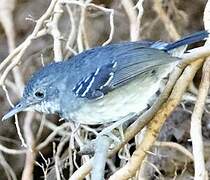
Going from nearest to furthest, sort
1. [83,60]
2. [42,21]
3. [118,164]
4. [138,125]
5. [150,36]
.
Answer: [138,125] < [83,60] < [42,21] < [118,164] < [150,36]

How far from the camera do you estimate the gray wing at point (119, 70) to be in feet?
6.19

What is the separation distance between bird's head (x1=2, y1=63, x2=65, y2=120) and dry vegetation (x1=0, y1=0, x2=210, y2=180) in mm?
156

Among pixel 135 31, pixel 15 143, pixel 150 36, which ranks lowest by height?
pixel 15 143

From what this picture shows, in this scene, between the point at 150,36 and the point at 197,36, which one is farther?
the point at 150,36

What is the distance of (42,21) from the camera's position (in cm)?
221

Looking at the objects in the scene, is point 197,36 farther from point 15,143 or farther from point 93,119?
point 15,143

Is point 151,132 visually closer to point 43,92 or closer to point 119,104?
point 119,104

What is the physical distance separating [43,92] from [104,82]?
0.62 feet

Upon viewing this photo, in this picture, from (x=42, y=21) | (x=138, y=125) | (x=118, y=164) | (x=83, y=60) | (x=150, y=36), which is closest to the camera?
(x=138, y=125)

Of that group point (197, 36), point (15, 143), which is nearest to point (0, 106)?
point (15, 143)

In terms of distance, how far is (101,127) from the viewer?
247cm

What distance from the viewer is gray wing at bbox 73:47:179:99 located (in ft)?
6.19

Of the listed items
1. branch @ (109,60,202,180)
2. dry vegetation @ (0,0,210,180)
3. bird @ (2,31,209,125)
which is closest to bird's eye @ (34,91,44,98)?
bird @ (2,31,209,125)

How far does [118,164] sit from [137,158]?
84 cm
